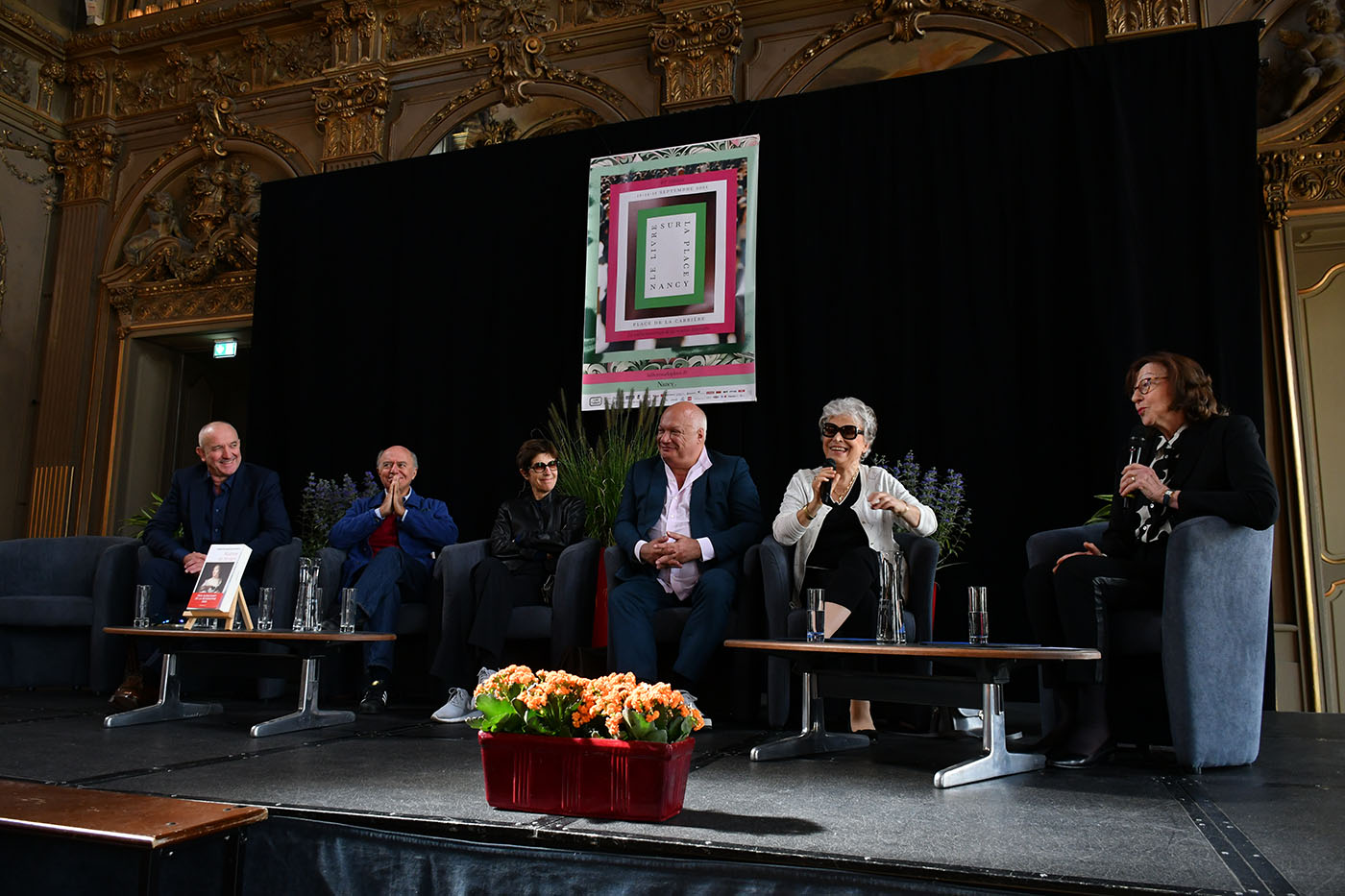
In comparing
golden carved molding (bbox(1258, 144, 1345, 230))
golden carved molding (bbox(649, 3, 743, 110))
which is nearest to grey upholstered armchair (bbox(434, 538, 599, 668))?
golden carved molding (bbox(649, 3, 743, 110))

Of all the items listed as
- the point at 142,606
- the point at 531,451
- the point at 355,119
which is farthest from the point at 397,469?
the point at 355,119

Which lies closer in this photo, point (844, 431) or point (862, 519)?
point (862, 519)

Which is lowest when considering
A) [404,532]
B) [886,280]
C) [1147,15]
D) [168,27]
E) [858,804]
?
[858,804]

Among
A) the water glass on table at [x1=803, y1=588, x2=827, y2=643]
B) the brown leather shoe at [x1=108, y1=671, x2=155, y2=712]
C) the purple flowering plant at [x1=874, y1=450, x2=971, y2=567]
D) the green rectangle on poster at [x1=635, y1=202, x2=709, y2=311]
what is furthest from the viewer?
the green rectangle on poster at [x1=635, y1=202, x2=709, y2=311]

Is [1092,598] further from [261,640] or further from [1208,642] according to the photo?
[261,640]

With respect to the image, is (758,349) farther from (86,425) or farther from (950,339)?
(86,425)

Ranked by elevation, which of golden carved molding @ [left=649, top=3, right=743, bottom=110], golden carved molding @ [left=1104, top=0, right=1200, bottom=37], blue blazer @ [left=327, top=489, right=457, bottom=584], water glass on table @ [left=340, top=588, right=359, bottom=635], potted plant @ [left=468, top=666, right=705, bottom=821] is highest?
golden carved molding @ [left=649, top=3, right=743, bottom=110]

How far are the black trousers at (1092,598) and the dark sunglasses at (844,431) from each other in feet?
2.89

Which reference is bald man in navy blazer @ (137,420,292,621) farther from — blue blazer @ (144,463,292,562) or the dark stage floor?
the dark stage floor

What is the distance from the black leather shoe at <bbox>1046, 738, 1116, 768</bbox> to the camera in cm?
255

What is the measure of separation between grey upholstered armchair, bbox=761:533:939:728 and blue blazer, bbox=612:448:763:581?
19 centimetres

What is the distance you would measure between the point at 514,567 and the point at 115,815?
232cm

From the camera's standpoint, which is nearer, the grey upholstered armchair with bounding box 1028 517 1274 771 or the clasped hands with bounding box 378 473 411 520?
the grey upholstered armchair with bounding box 1028 517 1274 771

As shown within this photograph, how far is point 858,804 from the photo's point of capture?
2.01 meters
